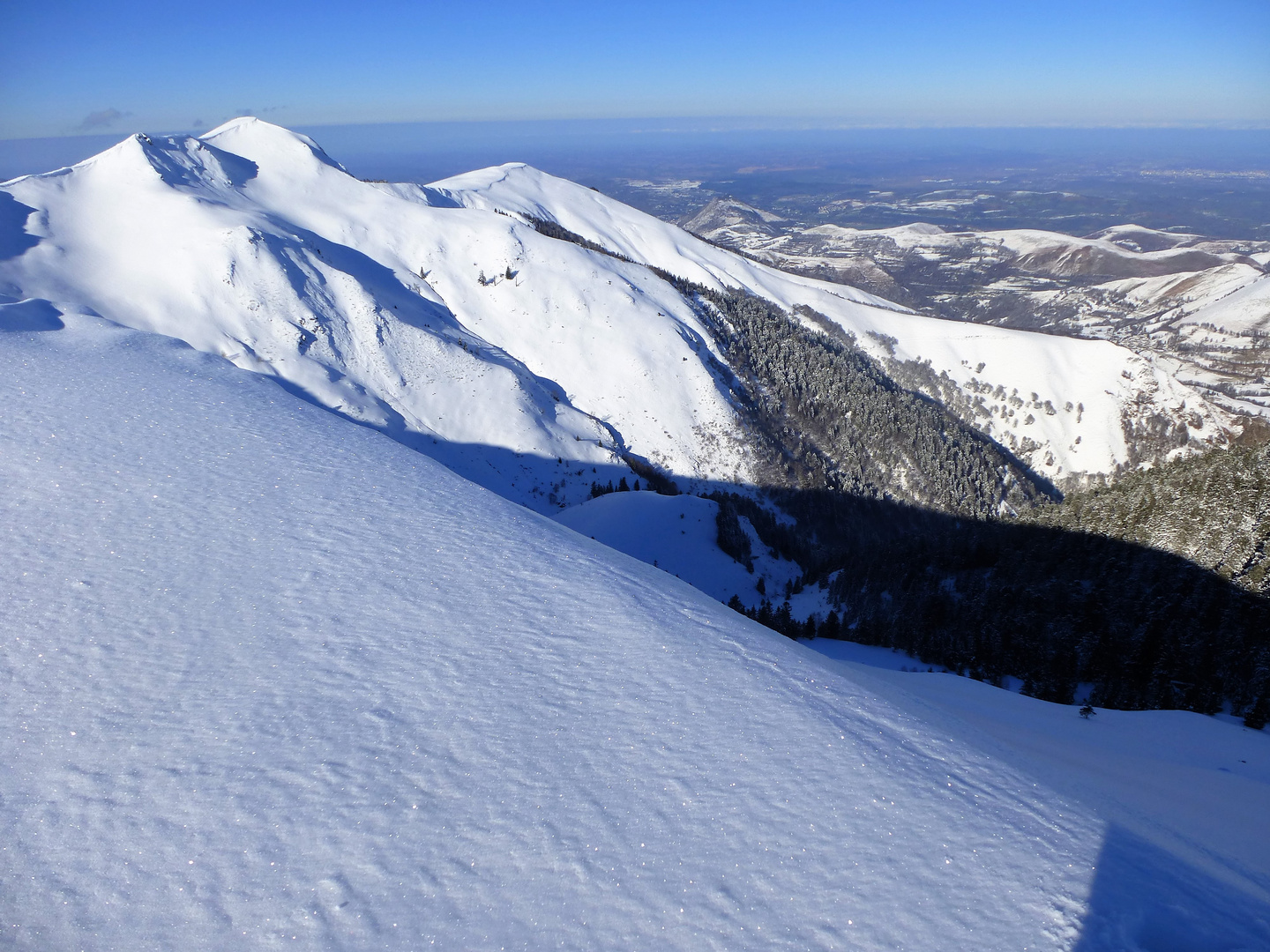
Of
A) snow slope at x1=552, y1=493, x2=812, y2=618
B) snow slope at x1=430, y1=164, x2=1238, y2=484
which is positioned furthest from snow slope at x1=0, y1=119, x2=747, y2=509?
snow slope at x1=430, y1=164, x2=1238, y2=484

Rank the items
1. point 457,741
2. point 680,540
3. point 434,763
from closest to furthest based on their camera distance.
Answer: point 434,763
point 457,741
point 680,540

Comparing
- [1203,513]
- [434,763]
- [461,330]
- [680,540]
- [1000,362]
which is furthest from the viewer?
[1000,362]

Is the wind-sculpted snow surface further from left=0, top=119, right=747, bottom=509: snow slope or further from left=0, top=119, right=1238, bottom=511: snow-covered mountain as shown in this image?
left=0, top=119, right=747, bottom=509: snow slope

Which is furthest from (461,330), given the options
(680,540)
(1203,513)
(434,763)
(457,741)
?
(434,763)

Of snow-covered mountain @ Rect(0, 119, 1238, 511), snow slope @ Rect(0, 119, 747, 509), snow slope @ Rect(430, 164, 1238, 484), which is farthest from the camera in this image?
snow slope @ Rect(430, 164, 1238, 484)

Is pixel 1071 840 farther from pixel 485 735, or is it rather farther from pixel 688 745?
pixel 485 735

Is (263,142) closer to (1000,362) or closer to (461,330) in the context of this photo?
(461,330)
